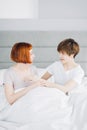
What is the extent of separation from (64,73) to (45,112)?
28.4 inches

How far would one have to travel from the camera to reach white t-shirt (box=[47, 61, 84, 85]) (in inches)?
89.8

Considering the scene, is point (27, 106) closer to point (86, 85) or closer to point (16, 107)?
point (16, 107)

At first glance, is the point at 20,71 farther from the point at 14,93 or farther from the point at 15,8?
the point at 15,8

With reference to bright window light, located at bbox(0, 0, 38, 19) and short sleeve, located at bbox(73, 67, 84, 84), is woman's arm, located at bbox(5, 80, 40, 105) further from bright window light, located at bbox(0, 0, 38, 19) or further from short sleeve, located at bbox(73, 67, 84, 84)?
bright window light, located at bbox(0, 0, 38, 19)

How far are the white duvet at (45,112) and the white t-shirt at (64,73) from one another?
392 mm

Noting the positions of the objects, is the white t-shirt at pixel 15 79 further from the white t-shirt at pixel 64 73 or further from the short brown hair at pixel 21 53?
the white t-shirt at pixel 64 73

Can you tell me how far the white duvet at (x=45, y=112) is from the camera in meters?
1.63

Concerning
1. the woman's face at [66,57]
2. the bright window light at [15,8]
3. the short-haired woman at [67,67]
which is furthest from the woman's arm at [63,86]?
the bright window light at [15,8]

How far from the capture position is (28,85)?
2.12 m

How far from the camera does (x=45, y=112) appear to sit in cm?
172

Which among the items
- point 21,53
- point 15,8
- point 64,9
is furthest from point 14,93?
point 64,9

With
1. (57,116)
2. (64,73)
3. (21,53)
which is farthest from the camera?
(64,73)

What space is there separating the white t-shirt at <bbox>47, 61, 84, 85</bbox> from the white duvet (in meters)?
0.39

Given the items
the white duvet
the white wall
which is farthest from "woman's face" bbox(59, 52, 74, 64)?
the white wall
